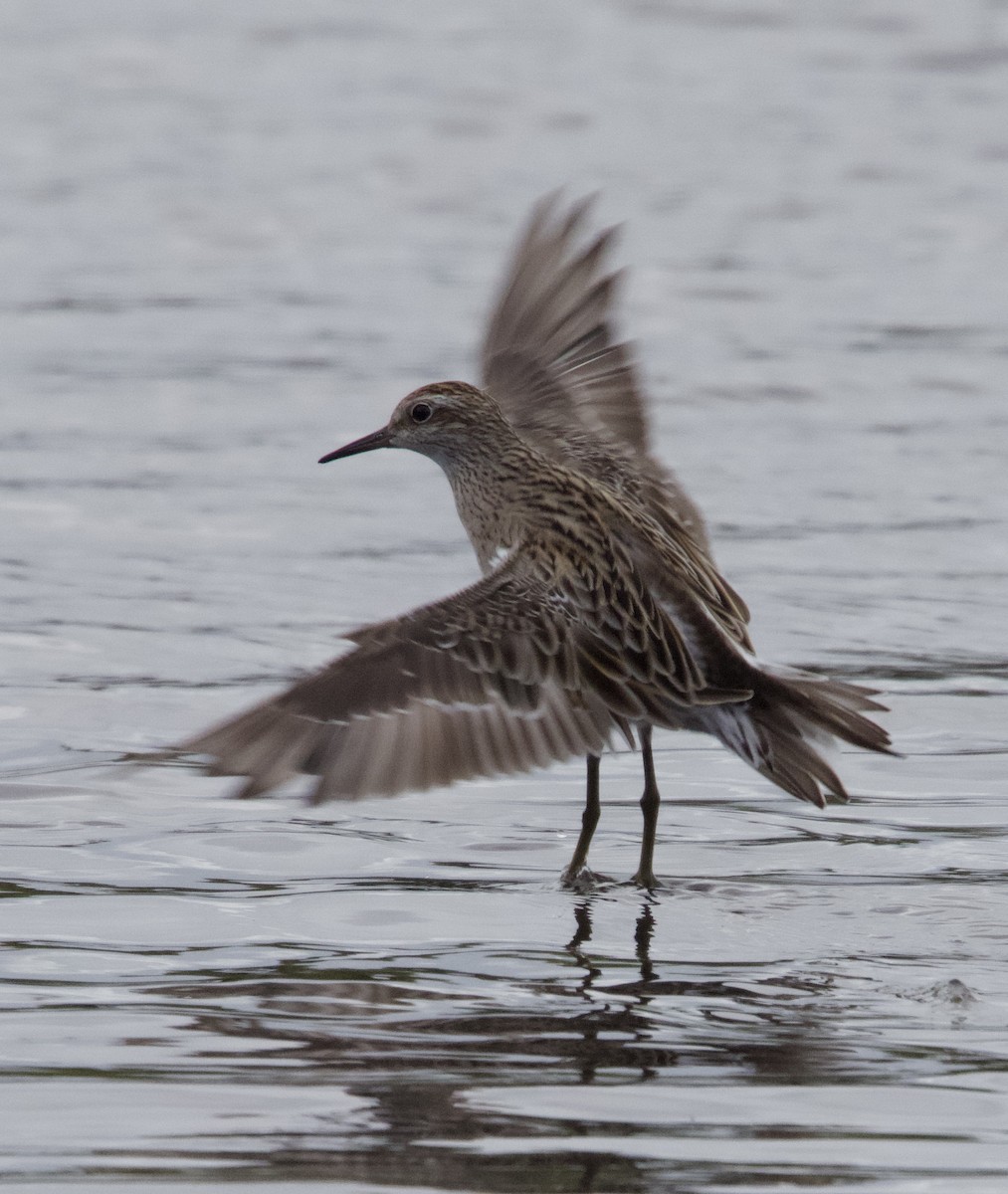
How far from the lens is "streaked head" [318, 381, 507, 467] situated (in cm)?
771

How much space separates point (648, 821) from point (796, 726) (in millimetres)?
535

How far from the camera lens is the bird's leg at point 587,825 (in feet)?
21.5

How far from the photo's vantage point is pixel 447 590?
31.9 ft

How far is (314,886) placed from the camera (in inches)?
251

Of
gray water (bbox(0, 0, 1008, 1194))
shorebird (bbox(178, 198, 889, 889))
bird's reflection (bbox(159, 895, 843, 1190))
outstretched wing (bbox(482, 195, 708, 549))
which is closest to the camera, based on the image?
bird's reflection (bbox(159, 895, 843, 1190))

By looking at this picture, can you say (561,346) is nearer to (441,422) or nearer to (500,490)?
(441,422)

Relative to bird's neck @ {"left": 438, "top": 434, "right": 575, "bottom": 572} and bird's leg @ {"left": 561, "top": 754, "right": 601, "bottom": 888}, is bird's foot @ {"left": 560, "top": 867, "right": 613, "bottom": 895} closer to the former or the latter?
bird's leg @ {"left": 561, "top": 754, "right": 601, "bottom": 888}

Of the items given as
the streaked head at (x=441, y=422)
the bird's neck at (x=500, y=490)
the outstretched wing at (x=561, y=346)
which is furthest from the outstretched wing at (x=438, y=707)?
the outstretched wing at (x=561, y=346)

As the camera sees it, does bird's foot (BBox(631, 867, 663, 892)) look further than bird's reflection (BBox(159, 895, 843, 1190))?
Yes

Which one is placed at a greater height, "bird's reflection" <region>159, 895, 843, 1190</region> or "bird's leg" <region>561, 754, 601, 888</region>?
"bird's leg" <region>561, 754, 601, 888</region>

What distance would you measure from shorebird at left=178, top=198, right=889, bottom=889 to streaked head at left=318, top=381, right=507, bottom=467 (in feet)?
0.32

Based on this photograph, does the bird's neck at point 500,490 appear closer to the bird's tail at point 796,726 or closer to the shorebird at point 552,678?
the shorebird at point 552,678

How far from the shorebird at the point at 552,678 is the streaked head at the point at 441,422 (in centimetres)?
10

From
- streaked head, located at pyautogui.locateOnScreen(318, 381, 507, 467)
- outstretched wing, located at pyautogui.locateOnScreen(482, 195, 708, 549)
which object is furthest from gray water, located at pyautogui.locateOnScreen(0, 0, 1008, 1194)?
outstretched wing, located at pyautogui.locateOnScreen(482, 195, 708, 549)
